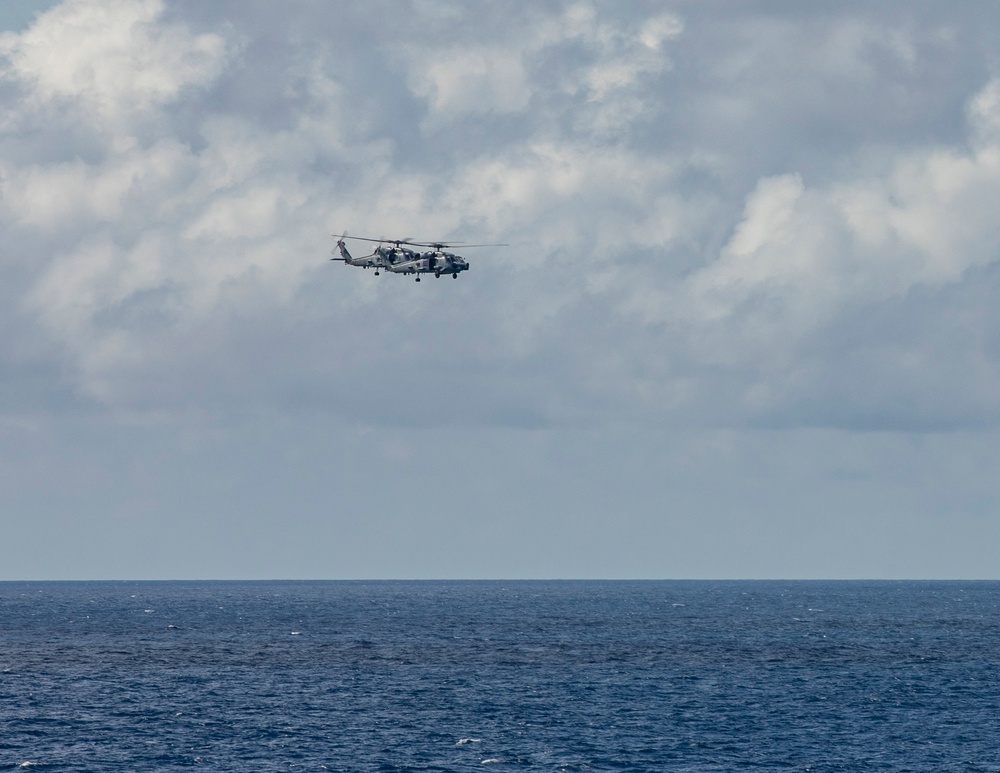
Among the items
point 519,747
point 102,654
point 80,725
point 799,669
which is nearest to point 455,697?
point 519,747

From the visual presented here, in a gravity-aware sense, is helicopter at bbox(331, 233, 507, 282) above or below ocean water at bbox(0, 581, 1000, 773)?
above

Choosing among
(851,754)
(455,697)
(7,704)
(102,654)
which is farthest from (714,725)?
(102,654)

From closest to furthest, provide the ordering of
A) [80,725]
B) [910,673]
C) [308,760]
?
1. [308,760]
2. [80,725]
3. [910,673]

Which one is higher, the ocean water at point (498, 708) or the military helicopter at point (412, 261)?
the military helicopter at point (412, 261)

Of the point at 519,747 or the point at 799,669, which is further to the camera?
the point at 799,669

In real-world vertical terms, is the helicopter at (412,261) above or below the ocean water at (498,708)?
above

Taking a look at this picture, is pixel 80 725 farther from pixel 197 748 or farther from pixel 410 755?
pixel 410 755

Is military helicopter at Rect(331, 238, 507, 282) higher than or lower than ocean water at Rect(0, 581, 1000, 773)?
higher

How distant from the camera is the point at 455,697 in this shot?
12475cm

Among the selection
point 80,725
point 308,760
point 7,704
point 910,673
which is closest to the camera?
point 308,760

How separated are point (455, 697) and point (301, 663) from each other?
35.5 meters

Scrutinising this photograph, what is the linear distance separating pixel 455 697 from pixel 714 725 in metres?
26.4

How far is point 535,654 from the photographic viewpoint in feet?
543

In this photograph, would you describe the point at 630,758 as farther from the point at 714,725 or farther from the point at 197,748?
the point at 197,748
